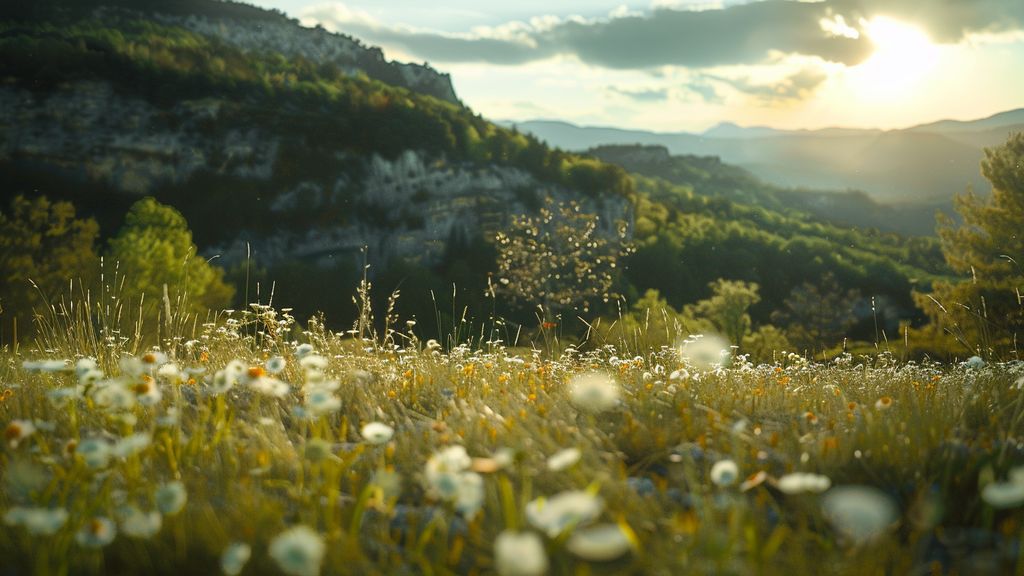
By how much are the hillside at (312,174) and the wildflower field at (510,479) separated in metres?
52.2

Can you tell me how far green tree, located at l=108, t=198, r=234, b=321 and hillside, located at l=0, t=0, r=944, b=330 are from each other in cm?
2349

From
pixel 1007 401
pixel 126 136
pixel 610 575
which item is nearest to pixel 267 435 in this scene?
pixel 610 575

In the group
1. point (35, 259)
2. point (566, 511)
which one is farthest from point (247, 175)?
point (566, 511)

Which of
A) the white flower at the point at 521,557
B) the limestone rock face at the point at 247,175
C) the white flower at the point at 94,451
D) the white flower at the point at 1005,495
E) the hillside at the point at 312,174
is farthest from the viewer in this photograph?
the limestone rock face at the point at 247,175

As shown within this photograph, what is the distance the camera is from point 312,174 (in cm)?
7306

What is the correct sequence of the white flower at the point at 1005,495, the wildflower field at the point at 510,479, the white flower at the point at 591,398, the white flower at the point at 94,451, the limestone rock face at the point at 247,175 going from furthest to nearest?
the limestone rock face at the point at 247,175
the white flower at the point at 591,398
the white flower at the point at 94,451
the wildflower field at the point at 510,479
the white flower at the point at 1005,495

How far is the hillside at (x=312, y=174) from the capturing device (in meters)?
64.6

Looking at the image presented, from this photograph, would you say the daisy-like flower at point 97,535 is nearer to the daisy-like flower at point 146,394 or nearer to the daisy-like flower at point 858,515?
the daisy-like flower at point 146,394

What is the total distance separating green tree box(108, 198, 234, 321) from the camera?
85.5 ft

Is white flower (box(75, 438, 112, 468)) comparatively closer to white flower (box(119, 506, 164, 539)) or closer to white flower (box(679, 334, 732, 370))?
white flower (box(119, 506, 164, 539))

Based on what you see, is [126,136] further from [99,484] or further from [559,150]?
[99,484]

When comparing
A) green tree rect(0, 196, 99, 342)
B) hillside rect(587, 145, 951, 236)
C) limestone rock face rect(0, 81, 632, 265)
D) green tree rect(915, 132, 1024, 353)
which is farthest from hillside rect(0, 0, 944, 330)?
hillside rect(587, 145, 951, 236)

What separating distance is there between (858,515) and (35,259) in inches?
1251

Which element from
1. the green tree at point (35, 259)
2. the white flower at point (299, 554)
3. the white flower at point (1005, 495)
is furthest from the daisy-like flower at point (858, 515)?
the green tree at point (35, 259)
